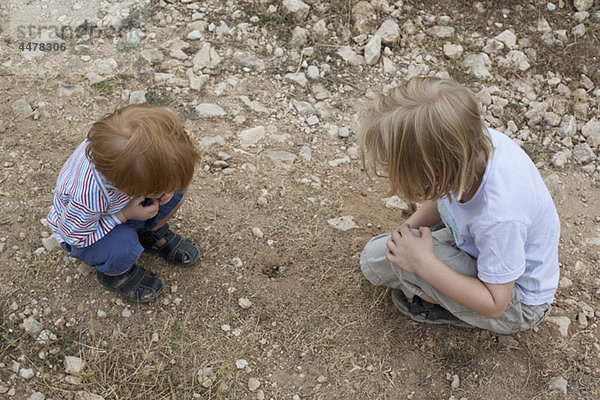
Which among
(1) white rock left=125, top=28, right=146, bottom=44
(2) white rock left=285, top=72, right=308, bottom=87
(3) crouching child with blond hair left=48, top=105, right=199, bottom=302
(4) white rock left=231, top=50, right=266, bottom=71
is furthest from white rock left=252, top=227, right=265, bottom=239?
(1) white rock left=125, top=28, right=146, bottom=44

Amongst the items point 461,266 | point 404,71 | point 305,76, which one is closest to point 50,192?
point 305,76

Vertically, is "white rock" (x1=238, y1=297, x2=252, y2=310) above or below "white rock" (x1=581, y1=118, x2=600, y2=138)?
below

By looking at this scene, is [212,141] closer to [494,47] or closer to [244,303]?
[244,303]

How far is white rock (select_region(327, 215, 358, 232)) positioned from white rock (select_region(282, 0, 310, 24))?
1.88 m

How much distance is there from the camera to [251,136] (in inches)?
143

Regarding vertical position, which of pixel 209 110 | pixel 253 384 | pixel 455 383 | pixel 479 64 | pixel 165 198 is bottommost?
pixel 253 384

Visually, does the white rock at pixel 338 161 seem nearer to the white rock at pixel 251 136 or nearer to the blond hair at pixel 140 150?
the white rock at pixel 251 136

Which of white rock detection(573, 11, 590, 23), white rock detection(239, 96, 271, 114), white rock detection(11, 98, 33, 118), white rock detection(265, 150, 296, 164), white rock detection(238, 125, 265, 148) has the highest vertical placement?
white rock detection(573, 11, 590, 23)

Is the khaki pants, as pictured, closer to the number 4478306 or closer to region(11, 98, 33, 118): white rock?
region(11, 98, 33, 118): white rock

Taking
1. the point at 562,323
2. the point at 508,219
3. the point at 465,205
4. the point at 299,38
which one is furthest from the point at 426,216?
the point at 299,38

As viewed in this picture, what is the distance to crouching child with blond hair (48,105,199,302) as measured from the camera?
2102 mm

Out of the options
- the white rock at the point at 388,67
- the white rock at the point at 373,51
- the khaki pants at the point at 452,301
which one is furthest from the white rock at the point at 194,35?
the khaki pants at the point at 452,301

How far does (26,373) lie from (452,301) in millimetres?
1883

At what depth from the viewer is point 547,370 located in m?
2.61
